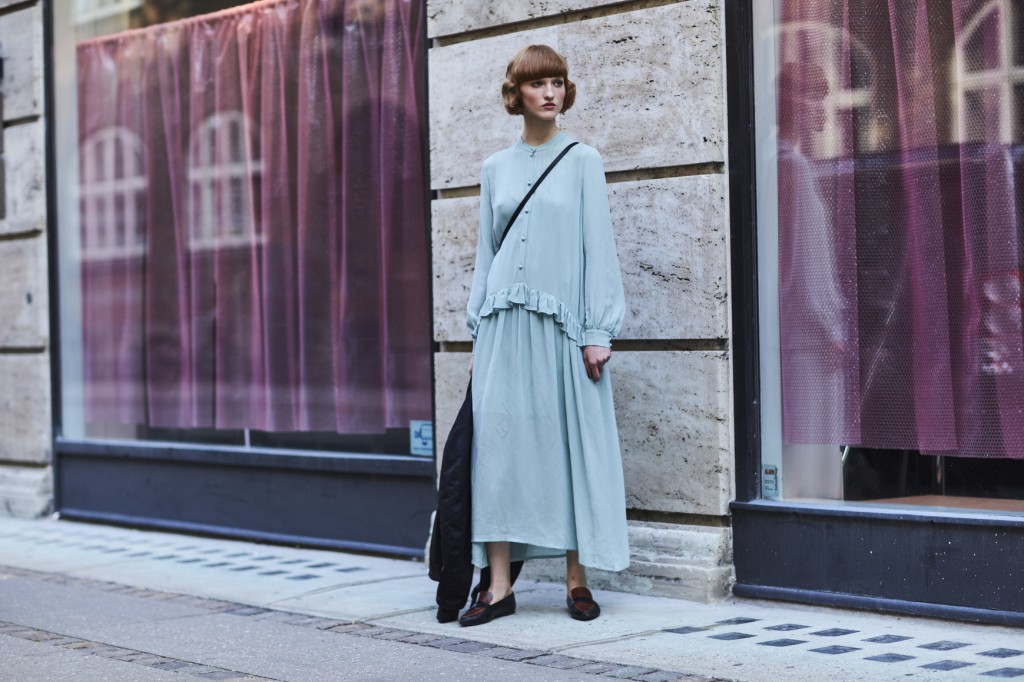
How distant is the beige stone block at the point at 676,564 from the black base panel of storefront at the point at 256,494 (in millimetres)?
1349

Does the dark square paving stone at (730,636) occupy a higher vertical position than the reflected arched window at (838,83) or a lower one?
lower

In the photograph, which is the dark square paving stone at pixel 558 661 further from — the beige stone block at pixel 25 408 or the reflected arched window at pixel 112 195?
the beige stone block at pixel 25 408

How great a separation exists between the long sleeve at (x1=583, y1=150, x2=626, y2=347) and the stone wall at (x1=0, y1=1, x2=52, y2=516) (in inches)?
195

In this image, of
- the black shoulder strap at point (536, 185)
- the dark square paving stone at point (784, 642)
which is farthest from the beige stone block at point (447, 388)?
the dark square paving stone at point (784, 642)

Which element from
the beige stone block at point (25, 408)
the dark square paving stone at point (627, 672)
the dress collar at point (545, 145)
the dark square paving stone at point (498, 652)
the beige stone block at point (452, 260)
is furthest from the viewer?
the beige stone block at point (25, 408)

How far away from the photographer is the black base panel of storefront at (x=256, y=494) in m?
7.30

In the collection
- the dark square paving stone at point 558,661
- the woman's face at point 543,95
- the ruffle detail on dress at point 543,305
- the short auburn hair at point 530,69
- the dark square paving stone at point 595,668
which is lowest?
the dark square paving stone at point 558,661

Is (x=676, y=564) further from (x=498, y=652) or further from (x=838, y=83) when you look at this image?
(x=838, y=83)

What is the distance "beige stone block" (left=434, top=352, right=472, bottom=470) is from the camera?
267 inches

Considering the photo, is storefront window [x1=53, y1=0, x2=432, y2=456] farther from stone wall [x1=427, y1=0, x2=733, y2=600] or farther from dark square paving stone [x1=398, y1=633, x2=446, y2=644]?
dark square paving stone [x1=398, y1=633, x2=446, y2=644]

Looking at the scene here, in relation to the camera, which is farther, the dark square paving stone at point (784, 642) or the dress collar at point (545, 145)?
the dress collar at point (545, 145)

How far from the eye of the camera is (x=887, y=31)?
18.4ft

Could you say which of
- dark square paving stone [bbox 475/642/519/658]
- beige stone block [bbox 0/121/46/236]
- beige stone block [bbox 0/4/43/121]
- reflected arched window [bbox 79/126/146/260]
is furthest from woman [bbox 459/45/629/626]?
beige stone block [bbox 0/4/43/121]

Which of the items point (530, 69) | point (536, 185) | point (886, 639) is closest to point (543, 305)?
point (536, 185)
